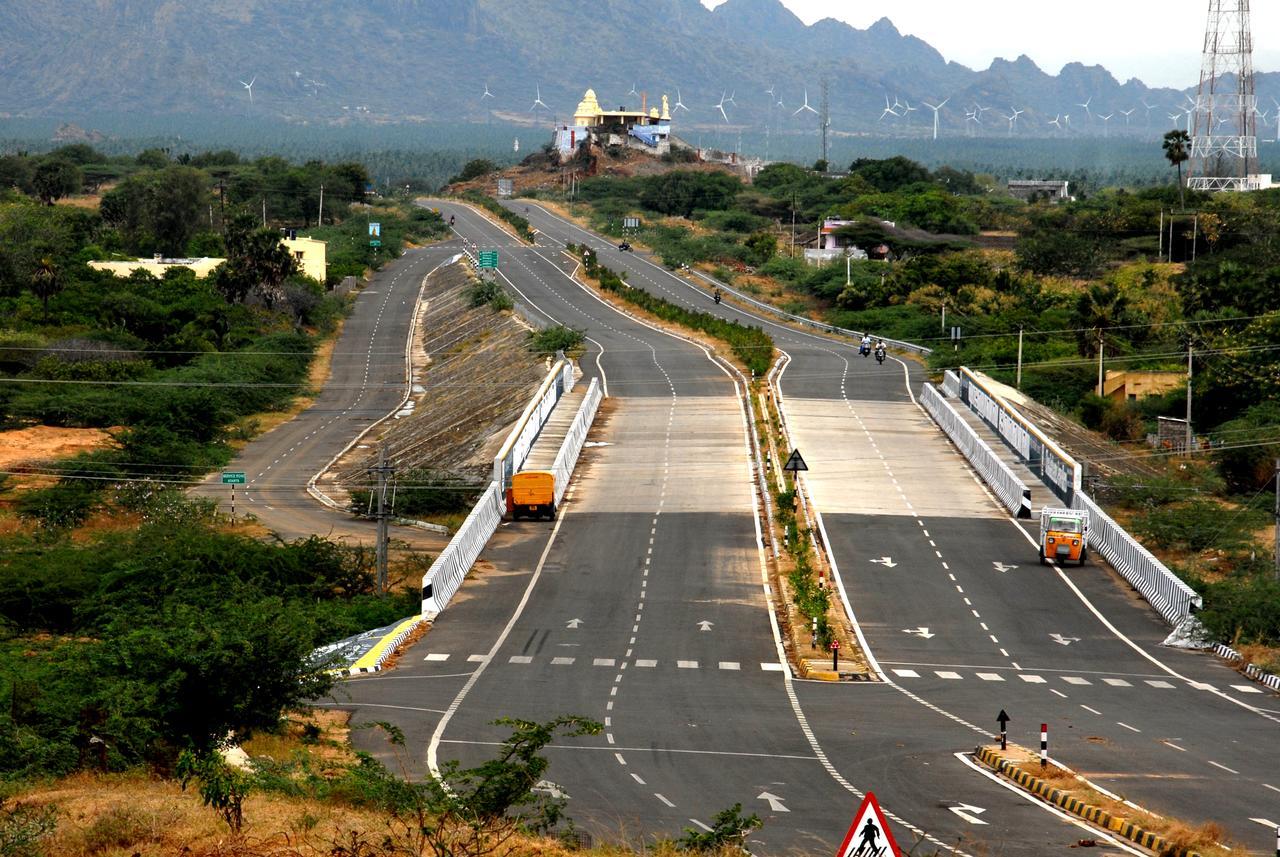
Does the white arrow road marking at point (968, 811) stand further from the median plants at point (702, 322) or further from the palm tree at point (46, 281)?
the palm tree at point (46, 281)

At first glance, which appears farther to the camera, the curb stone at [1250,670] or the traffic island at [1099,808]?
the curb stone at [1250,670]

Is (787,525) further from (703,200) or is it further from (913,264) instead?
(703,200)

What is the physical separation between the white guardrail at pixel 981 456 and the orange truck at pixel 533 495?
49.7ft

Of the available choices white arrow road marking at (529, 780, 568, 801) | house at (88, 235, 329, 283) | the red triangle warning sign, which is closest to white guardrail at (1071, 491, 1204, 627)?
white arrow road marking at (529, 780, 568, 801)

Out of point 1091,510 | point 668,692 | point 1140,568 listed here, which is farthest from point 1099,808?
point 1091,510

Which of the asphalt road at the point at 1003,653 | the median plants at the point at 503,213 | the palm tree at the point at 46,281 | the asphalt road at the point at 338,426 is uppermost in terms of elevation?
the median plants at the point at 503,213

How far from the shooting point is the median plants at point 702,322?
3361 inches

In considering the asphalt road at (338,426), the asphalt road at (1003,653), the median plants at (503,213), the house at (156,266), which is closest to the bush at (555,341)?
the asphalt road at (338,426)

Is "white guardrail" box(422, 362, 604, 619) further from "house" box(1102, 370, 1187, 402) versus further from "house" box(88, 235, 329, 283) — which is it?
"house" box(88, 235, 329, 283)

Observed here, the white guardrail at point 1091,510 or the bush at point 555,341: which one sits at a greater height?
the bush at point 555,341

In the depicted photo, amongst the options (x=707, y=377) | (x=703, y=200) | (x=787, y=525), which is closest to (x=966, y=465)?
(x=787, y=525)

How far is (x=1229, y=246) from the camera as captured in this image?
129500mm

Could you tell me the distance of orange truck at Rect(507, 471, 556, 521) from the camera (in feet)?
176

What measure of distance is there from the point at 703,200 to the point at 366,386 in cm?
10037
